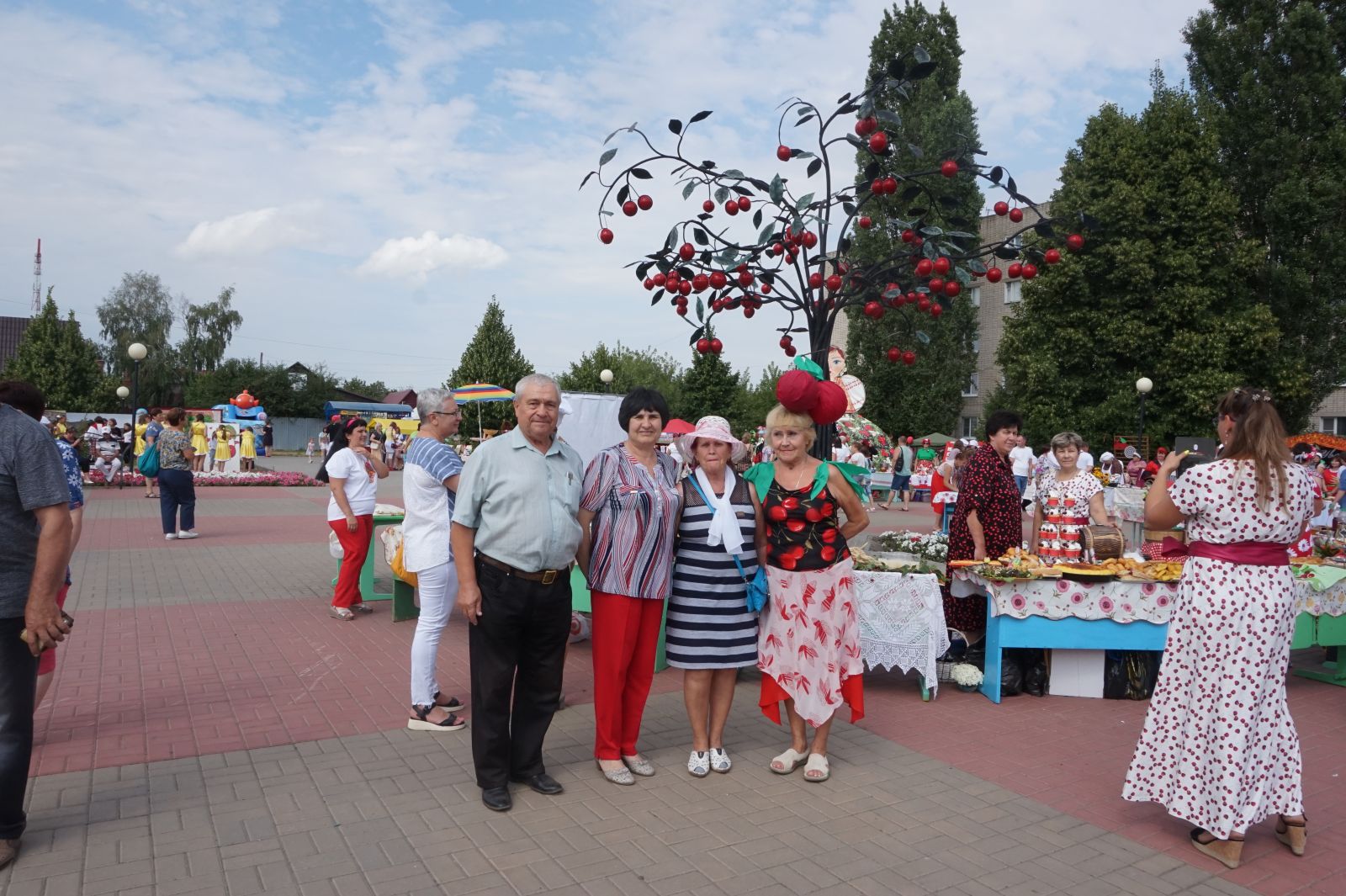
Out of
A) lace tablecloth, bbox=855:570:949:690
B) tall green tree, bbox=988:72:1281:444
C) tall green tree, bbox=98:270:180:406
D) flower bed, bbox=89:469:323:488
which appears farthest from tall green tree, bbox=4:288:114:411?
lace tablecloth, bbox=855:570:949:690

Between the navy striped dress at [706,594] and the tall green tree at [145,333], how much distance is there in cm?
6784

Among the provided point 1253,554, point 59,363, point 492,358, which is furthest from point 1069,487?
point 59,363

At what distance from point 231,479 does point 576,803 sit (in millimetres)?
25680

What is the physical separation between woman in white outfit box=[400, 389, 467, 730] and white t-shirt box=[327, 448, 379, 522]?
9.01 feet

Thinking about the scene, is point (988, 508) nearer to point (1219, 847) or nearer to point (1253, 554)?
point (1253, 554)

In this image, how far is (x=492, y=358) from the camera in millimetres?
50469

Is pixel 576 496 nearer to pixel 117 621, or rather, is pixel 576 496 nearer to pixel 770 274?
pixel 770 274

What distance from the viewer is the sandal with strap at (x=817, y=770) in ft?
15.1

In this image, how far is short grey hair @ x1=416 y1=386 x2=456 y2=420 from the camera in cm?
555

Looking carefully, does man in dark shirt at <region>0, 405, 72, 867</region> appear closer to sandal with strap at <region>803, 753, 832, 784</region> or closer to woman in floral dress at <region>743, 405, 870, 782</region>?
woman in floral dress at <region>743, 405, 870, 782</region>

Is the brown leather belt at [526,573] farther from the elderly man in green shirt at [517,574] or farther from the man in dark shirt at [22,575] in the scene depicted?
the man in dark shirt at [22,575]

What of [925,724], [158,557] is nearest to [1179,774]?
[925,724]

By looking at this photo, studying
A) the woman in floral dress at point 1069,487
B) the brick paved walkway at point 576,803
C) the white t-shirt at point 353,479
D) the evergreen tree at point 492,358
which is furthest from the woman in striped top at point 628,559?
the evergreen tree at point 492,358

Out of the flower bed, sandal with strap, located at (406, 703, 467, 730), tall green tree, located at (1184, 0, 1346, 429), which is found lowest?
the flower bed
